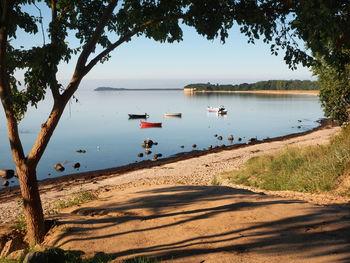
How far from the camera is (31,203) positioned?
27.3 feet

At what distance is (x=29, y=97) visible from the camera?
8.91 meters

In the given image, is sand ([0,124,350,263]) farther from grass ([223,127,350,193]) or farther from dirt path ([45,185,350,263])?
grass ([223,127,350,193])

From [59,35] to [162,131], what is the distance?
58583 millimetres

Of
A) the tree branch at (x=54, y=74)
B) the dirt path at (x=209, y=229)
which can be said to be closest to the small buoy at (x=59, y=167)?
the dirt path at (x=209, y=229)

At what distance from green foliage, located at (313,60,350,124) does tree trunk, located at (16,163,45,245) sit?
15.9 m

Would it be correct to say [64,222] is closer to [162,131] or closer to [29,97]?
[29,97]

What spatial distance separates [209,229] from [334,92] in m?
14.6

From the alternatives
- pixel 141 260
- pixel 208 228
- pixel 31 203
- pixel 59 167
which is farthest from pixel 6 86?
pixel 59 167

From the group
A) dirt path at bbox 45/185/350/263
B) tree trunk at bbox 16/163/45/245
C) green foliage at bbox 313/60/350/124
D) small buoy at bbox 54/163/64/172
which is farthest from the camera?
small buoy at bbox 54/163/64/172

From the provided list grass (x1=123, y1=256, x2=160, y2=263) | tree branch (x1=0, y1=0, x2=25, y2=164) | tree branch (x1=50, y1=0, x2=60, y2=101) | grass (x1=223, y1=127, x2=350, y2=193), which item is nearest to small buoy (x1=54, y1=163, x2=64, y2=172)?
grass (x1=223, y1=127, x2=350, y2=193)

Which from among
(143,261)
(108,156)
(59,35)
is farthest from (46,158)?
(143,261)

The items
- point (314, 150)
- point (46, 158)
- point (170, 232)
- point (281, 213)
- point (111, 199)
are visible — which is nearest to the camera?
point (170, 232)

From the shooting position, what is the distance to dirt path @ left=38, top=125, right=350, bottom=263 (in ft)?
22.1

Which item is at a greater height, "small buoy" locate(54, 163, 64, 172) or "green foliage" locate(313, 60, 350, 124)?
"green foliage" locate(313, 60, 350, 124)
